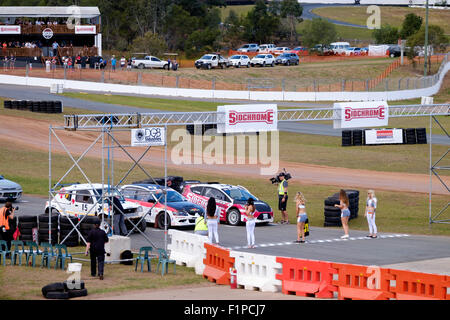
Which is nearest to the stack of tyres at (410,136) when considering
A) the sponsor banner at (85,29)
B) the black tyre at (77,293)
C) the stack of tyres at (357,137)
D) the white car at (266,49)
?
the stack of tyres at (357,137)

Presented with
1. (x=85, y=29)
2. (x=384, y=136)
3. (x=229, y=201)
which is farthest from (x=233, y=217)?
(x=85, y=29)

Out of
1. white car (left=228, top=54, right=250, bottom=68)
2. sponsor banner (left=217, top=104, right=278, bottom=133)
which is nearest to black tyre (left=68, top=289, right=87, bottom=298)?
sponsor banner (left=217, top=104, right=278, bottom=133)

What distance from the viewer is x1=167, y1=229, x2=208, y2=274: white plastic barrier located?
58.9 ft

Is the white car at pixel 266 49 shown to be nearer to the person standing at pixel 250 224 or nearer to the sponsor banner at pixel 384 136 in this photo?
the sponsor banner at pixel 384 136

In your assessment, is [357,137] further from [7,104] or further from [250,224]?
[250,224]

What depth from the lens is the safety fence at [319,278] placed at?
13586 millimetres

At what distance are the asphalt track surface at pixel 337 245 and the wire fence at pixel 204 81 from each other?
1698 inches

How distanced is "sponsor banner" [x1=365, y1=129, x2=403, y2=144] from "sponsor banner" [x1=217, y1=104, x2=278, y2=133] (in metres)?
14.6

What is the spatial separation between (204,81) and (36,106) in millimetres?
23910

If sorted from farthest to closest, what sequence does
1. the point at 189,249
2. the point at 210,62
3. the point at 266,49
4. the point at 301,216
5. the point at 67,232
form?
the point at 266,49 → the point at 210,62 → the point at 301,216 → the point at 67,232 → the point at 189,249

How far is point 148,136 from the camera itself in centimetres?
2075
